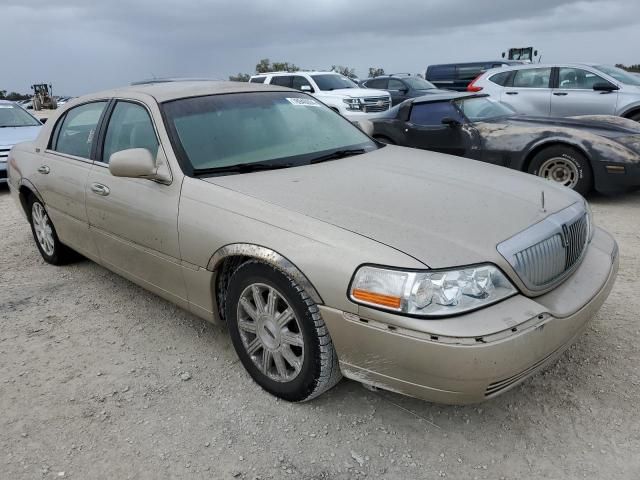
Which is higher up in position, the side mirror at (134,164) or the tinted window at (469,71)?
the side mirror at (134,164)

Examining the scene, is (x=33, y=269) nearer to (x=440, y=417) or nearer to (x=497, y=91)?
(x=440, y=417)

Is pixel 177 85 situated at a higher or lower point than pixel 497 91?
higher

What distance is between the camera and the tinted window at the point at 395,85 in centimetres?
1686

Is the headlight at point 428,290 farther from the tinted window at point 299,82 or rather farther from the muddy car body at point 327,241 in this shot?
the tinted window at point 299,82

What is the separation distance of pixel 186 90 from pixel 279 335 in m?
1.86

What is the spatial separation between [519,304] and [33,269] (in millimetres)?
4217

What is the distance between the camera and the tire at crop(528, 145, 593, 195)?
6.15 metres

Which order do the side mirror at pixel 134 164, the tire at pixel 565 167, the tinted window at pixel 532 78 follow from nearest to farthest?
the side mirror at pixel 134 164
the tire at pixel 565 167
the tinted window at pixel 532 78

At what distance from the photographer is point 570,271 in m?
2.64

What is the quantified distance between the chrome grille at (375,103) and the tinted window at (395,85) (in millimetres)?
2172

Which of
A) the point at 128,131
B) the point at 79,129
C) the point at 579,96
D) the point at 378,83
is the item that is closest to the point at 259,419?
the point at 128,131

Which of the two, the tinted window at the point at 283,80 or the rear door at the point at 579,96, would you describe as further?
the tinted window at the point at 283,80

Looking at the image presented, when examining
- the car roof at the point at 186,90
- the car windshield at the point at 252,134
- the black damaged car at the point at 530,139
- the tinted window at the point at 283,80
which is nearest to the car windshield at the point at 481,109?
the black damaged car at the point at 530,139

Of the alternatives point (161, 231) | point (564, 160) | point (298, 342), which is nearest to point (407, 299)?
point (298, 342)
